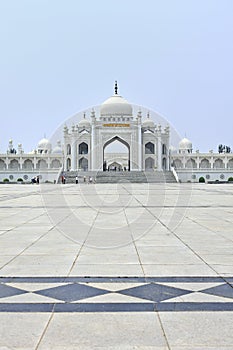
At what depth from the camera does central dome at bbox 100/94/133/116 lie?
69312 mm

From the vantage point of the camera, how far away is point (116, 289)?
4.13m

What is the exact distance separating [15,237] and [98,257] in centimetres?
214

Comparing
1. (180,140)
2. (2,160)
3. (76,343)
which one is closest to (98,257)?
(76,343)

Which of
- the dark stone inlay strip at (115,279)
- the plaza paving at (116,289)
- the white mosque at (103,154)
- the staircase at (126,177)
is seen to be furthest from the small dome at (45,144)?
the dark stone inlay strip at (115,279)

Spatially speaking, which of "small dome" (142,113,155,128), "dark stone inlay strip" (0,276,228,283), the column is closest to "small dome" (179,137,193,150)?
"small dome" (142,113,155,128)

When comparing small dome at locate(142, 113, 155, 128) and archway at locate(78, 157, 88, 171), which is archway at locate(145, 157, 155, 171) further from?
archway at locate(78, 157, 88, 171)

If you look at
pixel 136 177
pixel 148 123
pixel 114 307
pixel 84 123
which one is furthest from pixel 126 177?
pixel 114 307

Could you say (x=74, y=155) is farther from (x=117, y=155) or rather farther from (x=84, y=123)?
(x=117, y=155)

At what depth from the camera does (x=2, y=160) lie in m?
72.1

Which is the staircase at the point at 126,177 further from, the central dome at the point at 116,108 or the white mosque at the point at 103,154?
the central dome at the point at 116,108

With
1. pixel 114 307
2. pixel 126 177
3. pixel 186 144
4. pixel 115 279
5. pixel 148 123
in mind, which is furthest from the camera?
pixel 186 144

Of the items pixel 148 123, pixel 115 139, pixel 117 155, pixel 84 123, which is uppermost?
pixel 148 123

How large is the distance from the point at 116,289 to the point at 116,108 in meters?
66.3

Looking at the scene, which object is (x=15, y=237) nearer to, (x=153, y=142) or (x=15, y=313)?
(x=15, y=313)
